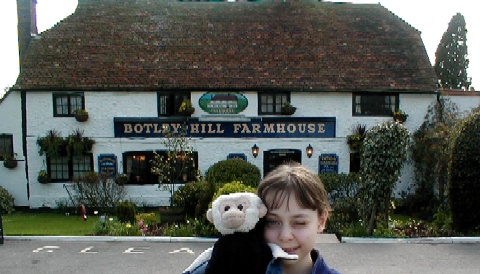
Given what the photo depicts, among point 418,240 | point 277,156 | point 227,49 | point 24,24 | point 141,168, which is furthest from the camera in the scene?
point 227,49

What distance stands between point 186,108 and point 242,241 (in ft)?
41.7

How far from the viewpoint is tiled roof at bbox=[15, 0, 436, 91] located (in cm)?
1461

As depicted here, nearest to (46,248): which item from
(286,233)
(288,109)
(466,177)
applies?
(286,233)

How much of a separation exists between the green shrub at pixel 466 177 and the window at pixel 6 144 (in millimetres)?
15796

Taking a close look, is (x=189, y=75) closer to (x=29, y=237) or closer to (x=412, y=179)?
(x=29, y=237)

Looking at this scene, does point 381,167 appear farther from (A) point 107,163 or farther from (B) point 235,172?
(A) point 107,163

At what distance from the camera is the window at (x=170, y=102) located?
14641 millimetres

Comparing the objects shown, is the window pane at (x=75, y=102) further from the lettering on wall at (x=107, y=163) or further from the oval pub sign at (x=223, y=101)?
the oval pub sign at (x=223, y=101)

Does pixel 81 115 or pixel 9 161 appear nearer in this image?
pixel 81 115

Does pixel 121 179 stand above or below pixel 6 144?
below

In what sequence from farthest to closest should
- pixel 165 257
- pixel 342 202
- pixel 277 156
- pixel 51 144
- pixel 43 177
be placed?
pixel 277 156 < pixel 43 177 < pixel 51 144 < pixel 342 202 < pixel 165 257

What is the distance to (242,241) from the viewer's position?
174 centimetres

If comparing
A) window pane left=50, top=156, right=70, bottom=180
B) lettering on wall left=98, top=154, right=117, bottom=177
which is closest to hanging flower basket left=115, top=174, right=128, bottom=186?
lettering on wall left=98, top=154, right=117, bottom=177

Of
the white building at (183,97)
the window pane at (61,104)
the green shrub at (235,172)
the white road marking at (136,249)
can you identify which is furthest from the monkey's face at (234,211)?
the window pane at (61,104)
